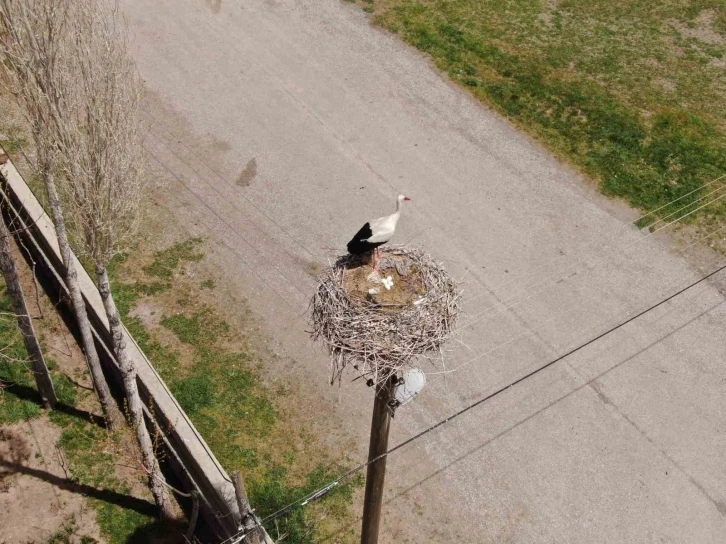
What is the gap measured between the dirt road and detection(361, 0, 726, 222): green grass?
0.72 metres

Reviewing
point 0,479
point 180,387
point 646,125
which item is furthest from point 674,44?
point 0,479

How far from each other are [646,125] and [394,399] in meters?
11.4

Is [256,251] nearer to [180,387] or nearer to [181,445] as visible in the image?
[180,387]

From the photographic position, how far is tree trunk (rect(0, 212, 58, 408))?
8841 mm

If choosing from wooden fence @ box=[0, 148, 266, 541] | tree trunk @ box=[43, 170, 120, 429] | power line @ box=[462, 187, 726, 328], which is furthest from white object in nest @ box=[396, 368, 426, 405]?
power line @ box=[462, 187, 726, 328]

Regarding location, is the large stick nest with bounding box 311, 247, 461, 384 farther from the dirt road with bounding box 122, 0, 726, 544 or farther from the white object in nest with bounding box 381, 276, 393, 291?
the dirt road with bounding box 122, 0, 726, 544

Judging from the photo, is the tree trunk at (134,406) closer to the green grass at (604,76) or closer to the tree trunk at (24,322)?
→ the tree trunk at (24,322)

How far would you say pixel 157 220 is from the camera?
1344 cm

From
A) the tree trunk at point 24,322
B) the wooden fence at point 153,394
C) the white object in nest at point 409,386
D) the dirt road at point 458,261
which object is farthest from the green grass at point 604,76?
the tree trunk at point 24,322

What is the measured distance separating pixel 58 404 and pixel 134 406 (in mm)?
2493

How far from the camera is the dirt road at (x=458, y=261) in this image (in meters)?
10.2

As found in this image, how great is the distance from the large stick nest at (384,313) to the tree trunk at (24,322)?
154 inches

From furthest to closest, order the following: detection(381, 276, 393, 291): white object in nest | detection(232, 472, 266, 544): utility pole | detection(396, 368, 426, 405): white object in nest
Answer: detection(381, 276, 393, 291): white object in nest < detection(396, 368, 426, 405): white object in nest < detection(232, 472, 266, 544): utility pole

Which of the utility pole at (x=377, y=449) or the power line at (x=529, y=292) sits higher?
the utility pole at (x=377, y=449)
